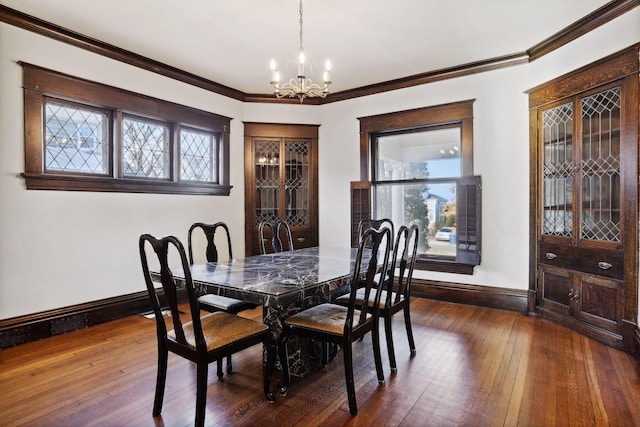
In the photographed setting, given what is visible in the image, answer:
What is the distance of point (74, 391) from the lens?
2.31 metres

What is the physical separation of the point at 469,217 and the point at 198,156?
3444 millimetres

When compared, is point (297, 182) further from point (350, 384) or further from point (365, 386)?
point (350, 384)

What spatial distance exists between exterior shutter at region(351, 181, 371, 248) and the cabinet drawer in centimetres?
211

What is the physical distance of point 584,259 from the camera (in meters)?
3.30

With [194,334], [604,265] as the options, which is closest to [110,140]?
[194,334]

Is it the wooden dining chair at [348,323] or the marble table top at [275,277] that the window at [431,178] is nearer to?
the marble table top at [275,277]

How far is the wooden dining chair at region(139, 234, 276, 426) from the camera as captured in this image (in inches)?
70.8

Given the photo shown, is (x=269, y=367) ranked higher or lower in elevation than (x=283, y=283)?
lower

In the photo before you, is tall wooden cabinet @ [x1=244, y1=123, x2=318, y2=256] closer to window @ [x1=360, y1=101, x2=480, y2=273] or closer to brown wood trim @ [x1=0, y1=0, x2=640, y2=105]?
brown wood trim @ [x1=0, y1=0, x2=640, y2=105]

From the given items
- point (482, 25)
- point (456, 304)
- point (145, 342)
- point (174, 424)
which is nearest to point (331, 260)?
point (174, 424)

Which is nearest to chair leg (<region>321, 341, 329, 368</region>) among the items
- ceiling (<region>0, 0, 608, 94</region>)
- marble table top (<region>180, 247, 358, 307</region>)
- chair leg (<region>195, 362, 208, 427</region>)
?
marble table top (<region>180, 247, 358, 307</region>)

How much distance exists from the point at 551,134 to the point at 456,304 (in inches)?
83.1

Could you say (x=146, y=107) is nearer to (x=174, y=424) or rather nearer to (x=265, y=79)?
(x=265, y=79)

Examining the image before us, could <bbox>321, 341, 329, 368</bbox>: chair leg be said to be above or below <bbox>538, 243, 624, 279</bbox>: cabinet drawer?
below
